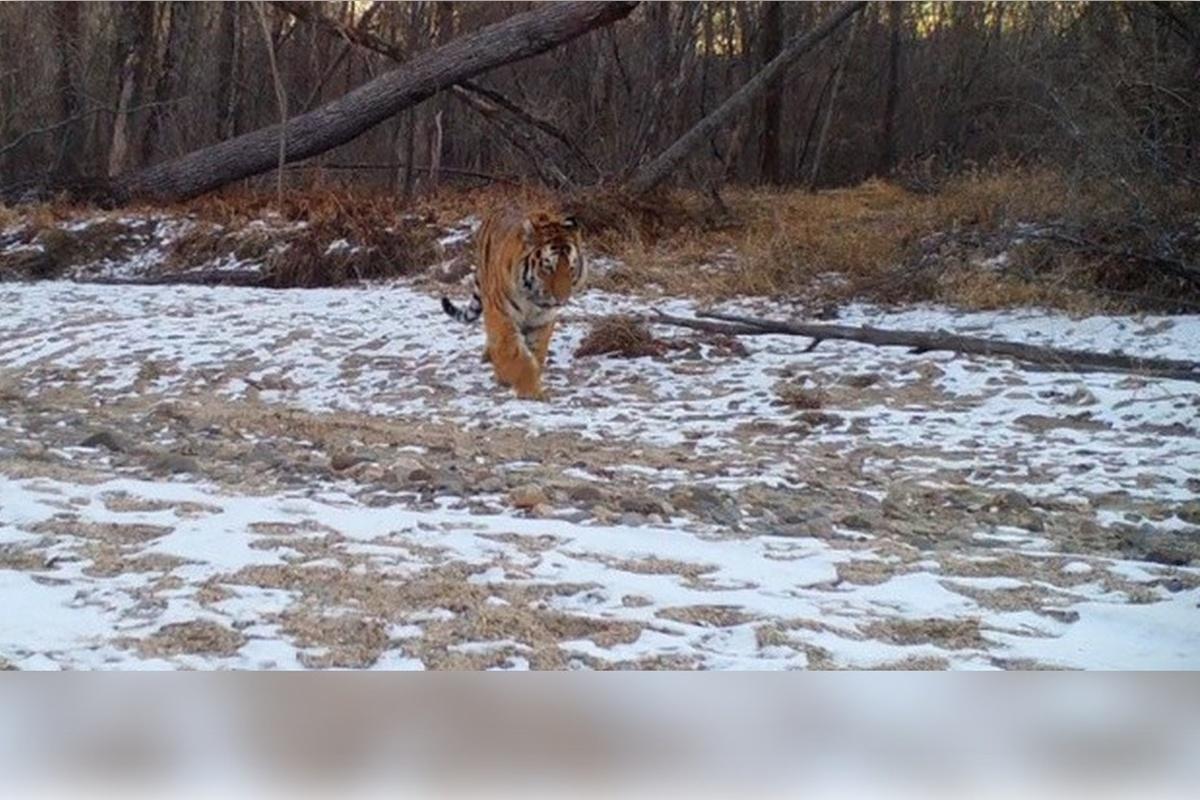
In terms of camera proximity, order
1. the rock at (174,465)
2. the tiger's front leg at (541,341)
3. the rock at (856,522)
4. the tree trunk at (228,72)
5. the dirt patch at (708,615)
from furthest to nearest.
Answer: the tree trunk at (228,72)
the tiger's front leg at (541,341)
the rock at (174,465)
the rock at (856,522)
the dirt patch at (708,615)

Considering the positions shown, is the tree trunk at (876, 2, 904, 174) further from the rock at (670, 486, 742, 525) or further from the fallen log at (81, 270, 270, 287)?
the rock at (670, 486, 742, 525)

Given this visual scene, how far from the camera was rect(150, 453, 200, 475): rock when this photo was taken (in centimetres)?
685

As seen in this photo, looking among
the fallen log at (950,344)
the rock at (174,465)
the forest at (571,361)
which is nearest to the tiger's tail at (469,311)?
the forest at (571,361)

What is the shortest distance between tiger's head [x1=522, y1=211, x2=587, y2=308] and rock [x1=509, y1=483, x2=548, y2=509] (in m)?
3.59

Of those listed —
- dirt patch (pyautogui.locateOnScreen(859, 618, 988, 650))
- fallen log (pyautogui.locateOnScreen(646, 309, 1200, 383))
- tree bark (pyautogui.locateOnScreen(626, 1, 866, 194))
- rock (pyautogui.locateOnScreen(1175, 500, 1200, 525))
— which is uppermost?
tree bark (pyautogui.locateOnScreen(626, 1, 866, 194))

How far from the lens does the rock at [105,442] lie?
24.6 feet

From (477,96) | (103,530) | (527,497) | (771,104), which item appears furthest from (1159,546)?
(771,104)

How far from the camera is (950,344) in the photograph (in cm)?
1030

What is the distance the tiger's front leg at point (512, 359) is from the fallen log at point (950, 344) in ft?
5.92

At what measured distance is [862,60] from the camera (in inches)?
1179

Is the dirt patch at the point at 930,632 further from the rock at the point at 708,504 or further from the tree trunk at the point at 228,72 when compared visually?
the tree trunk at the point at 228,72

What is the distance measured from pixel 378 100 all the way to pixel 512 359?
327 inches

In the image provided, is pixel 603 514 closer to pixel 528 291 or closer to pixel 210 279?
pixel 528 291

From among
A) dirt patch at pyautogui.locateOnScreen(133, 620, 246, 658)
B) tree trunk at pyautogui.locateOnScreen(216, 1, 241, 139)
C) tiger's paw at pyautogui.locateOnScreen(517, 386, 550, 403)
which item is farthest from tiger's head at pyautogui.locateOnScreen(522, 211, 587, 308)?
tree trunk at pyautogui.locateOnScreen(216, 1, 241, 139)
